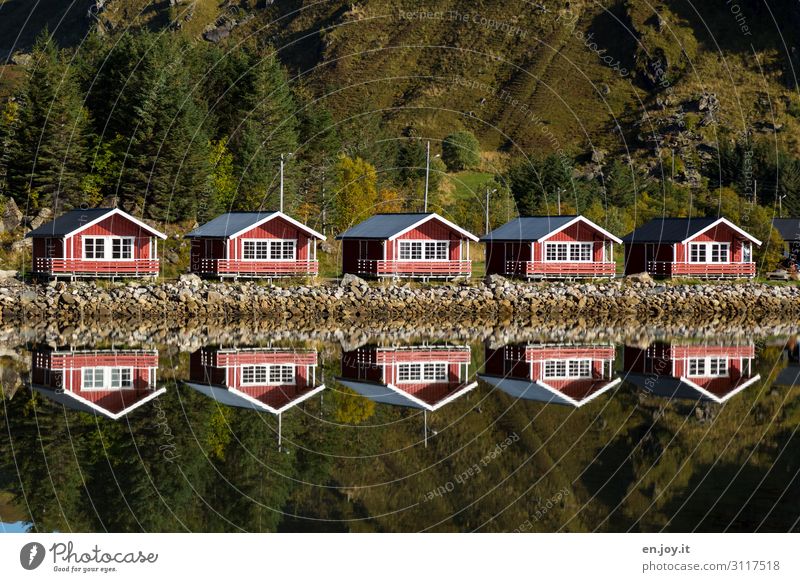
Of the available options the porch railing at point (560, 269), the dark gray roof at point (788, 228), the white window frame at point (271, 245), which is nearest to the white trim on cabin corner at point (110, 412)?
the white window frame at point (271, 245)

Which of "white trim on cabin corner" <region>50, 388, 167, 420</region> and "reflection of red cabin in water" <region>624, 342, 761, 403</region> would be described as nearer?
"white trim on cabin corner" <region>50, 388, 167, 420</region>

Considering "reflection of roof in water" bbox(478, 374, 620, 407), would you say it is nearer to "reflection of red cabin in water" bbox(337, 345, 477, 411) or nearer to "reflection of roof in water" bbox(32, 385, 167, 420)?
"reflection of red cabin in water" bbox(337, 345, 477, 411)

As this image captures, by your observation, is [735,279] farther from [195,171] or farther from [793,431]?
[793,431]

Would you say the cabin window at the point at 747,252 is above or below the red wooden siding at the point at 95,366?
above

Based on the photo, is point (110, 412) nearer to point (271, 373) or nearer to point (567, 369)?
point (271, 373)

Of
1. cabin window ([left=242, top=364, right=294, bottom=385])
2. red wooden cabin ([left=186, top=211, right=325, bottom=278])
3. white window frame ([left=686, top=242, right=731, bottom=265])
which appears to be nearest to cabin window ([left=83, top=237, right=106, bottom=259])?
red wooden cabin ([left=186, top=211, right=325, bottom=278])

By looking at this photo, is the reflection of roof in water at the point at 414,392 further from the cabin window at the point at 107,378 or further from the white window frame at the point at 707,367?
the white window frame at the point at 707,367
